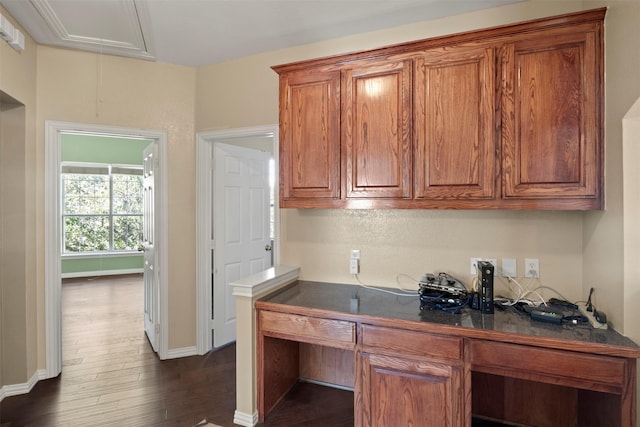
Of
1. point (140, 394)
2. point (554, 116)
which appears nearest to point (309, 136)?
point (554, 116)

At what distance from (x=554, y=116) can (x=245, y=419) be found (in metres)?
2.55

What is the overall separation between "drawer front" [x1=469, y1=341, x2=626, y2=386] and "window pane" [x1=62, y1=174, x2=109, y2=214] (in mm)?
7368

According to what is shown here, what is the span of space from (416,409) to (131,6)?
3032 mm

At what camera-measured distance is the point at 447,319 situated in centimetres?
175

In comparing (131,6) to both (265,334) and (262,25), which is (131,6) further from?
(265,334)

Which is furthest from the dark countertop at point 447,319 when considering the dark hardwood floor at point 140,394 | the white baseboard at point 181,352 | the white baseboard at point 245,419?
the white baseboard at point 181,352

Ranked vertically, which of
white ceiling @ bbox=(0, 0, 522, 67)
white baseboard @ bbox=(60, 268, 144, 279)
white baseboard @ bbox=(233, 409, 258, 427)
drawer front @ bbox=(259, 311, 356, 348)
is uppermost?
white ceiling @ bbox=(0, 0, 522, 67)

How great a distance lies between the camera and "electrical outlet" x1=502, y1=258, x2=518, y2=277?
209 centimetres

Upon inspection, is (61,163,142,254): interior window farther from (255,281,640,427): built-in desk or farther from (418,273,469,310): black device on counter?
(418,273,469,310): black device on counter

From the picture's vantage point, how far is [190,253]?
10.2 feet

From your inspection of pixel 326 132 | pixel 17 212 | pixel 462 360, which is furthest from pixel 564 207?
pixel 17 212

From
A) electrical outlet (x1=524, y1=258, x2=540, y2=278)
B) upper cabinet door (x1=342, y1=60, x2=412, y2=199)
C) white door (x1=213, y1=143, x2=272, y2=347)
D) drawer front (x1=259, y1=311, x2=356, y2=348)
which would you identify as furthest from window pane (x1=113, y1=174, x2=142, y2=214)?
electrical outlet (x1=524, y1=258, x2=540, y2=278)

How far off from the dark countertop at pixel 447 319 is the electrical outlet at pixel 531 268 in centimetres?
33

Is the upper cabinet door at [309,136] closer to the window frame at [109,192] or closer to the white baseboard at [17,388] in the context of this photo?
the white baseboard at [17,388]
